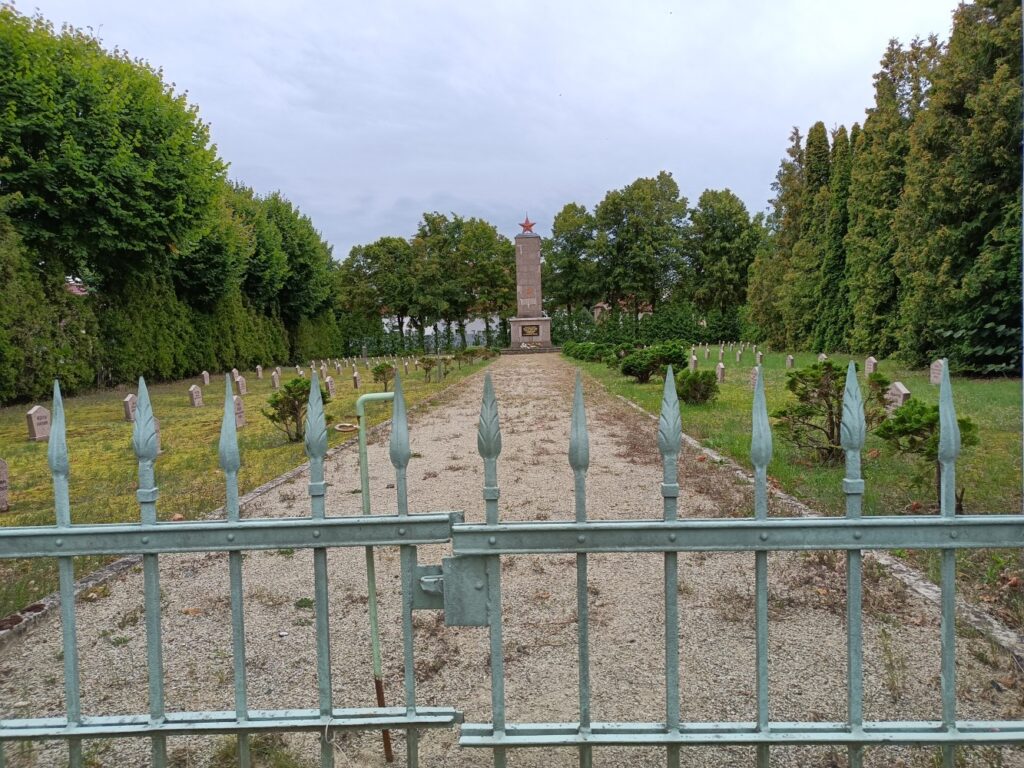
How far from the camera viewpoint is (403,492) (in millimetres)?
1690

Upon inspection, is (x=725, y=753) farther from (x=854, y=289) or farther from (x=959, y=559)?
(x=854, y=289)

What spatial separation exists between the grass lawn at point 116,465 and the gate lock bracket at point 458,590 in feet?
10.1

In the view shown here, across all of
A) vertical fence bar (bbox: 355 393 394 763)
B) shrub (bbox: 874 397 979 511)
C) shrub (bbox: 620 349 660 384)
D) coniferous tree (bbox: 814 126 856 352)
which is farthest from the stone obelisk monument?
vertical fence bar (bbox: 355 393 394 763)

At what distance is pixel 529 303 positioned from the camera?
40.9 metres

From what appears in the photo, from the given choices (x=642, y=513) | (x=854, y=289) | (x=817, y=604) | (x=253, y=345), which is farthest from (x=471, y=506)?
(x=253, y=345)

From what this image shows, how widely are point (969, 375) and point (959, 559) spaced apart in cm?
1242

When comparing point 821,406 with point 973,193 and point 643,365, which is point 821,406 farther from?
point 973,193

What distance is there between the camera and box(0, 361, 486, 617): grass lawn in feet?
14.1

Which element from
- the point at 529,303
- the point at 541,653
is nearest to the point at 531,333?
the point at 529,303

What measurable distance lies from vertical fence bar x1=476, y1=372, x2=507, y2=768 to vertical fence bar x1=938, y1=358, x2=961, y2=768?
1.12 m

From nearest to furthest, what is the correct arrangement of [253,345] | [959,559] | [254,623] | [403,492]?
1. [403,492]
2. [254,623]
3. [959,559]
4. [253,345]

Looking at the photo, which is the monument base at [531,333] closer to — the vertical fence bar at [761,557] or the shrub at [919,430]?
the shrub at [919,430]

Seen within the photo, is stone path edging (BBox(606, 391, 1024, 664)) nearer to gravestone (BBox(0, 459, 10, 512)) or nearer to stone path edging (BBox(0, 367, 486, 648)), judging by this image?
stone path edging (BBox(0, 367, 486, 648))

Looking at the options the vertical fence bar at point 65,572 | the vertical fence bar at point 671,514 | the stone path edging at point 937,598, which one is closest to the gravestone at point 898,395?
the stone path edging at point 937,598
